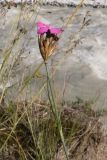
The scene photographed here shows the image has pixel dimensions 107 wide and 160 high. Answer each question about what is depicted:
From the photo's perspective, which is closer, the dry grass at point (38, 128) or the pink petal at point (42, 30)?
the pink petal at point (42, 30)

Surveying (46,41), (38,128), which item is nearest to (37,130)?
(38,128)

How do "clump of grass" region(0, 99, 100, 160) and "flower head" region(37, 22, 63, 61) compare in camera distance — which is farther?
"clump of grass" region(0, 99, 100, 160)

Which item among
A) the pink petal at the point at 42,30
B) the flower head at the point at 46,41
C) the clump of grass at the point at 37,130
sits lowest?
the clump of grass at the point at 37,130

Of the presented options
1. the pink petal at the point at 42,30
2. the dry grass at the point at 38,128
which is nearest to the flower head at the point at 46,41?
the pink petal at the point at 42,30

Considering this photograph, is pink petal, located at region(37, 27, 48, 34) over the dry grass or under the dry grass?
over

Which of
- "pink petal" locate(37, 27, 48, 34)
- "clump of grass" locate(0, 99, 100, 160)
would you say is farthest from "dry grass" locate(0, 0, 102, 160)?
"pink petal" locate(37, 27, 48, 34)

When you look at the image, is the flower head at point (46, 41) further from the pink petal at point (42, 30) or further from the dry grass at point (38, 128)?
the dry grass at point (38, 128)

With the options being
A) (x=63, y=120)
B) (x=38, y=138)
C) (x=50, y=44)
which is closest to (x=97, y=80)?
(x=63, y=120)

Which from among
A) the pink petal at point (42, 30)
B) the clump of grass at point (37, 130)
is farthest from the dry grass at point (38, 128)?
the pink petal at point (42, 30)

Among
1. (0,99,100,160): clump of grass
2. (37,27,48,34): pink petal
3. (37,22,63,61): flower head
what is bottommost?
(0,99,100,160): clump of grass

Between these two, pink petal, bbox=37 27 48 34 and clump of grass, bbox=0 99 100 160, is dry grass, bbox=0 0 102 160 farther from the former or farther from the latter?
pink petal, bbox=37 27 48 34

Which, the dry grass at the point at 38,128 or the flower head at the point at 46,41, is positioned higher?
the flower head at the point at 46,41
